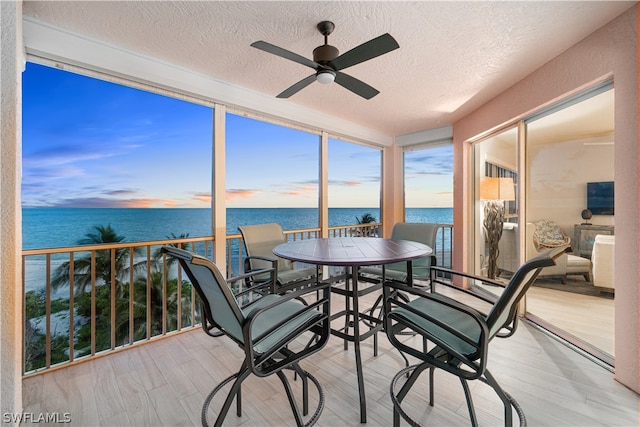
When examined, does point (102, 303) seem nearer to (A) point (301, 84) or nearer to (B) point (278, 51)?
(A) point (301, 84)

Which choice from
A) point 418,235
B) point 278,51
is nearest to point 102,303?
point 278,51

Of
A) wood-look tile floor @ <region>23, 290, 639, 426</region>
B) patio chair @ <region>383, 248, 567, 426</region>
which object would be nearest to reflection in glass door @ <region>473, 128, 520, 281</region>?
wood-look tile floor @ <region>23, 290, 639, 426</region>

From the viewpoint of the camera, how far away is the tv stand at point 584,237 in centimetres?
217

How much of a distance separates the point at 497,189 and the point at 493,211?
0.39m

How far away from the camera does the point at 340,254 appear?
176cm

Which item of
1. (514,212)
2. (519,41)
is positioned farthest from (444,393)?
(519,41)

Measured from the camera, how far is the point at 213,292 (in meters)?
1.15

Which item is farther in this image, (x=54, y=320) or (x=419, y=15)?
(x=54, y=320)

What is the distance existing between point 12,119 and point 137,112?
13.7 feet

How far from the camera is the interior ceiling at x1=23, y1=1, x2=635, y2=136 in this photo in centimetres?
167

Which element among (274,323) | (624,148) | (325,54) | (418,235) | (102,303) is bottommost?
(102,303)

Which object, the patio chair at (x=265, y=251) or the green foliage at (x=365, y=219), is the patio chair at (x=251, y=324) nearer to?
the patio chair at (x=265, y=251)

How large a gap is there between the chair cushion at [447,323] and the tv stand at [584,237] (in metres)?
1.75

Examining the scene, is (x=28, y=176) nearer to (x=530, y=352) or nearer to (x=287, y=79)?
(x=287, y=79)
